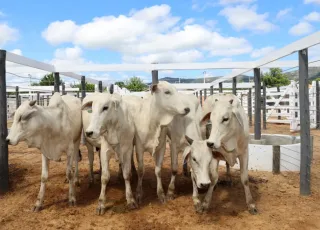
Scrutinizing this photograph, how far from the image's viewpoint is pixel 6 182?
6043 mm

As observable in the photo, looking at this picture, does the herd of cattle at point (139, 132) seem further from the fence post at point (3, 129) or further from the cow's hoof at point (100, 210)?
the fence post at point (3, 129)

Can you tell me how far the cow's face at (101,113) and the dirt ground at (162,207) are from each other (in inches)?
51.7

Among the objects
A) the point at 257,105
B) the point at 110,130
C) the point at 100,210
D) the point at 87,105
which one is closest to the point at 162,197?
the point at 100,210

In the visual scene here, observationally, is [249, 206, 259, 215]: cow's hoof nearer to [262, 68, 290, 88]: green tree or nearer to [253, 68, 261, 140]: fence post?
[253, 68, 261, 140]: fence post

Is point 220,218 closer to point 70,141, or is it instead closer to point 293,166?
point 70,141

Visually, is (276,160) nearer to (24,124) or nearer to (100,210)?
(100,210)

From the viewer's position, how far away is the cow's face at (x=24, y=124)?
4.83m

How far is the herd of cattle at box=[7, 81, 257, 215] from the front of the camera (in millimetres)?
4734

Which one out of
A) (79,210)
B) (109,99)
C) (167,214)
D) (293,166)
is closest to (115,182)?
(79,210)

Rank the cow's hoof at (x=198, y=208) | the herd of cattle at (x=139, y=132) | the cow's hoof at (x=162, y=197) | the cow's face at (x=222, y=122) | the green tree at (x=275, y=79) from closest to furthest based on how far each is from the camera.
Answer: the cow's face at (x=222, y=122)
the herd of cattle at (x=139, y=132)
the cow's hoof at (x=198, y=208)
the cow's hoof at (x=162, y=197)
the green tree at (x=275, y=79)

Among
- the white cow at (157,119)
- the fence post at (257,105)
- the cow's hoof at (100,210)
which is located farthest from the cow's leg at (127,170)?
the fence post at (257,105)

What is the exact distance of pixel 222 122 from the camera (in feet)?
15.4

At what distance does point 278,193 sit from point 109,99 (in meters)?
3.43

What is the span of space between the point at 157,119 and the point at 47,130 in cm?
176
